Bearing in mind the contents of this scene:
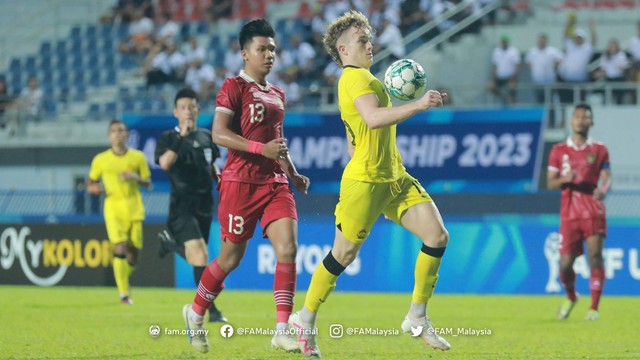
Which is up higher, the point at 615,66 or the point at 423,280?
the point at 615,66

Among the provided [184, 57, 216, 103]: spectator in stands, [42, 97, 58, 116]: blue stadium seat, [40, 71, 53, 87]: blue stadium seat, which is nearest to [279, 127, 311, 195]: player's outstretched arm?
[184, 57, 216, 103]: spectator in stands

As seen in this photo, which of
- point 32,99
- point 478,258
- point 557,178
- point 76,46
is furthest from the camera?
point 76,46

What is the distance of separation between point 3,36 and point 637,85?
15.4 m

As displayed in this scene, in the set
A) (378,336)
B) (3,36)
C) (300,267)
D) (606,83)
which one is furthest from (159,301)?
(3,36)

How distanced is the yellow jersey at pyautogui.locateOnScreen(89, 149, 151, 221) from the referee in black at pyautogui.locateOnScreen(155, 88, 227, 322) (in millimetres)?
2902

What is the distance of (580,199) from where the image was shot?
1434 centimetres

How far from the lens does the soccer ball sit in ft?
29.8

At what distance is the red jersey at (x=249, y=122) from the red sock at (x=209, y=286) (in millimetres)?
703

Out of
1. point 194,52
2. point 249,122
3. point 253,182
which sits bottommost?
point 253,182

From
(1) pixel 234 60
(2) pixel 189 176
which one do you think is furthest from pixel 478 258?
(1) pixel 234 60

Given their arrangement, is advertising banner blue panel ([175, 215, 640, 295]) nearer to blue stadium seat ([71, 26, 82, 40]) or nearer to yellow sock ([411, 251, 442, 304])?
yellow sock ([411, 251, 442, 304])

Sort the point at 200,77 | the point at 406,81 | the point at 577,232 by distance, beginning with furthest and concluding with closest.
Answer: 1. the point at 200,77
2. the point at 577,232
3. the point at 406,81

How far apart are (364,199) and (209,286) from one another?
4.60 ft

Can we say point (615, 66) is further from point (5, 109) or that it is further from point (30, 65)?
point (30, 65)
